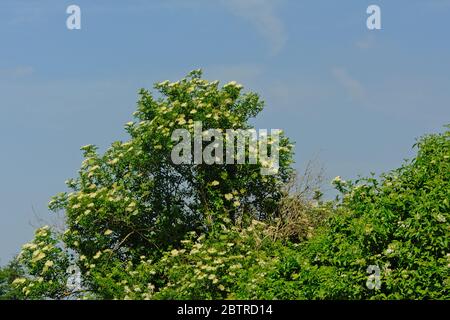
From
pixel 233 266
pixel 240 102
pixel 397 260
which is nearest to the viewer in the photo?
pixel 397 260

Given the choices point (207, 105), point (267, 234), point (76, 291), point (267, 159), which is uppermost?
point (207, 105)

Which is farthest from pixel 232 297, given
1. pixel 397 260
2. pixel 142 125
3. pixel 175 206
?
pixel 142 125

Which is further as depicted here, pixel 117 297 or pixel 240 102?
pixel 240 102

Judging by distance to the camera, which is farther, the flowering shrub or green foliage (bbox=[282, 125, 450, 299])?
the flowering shrub

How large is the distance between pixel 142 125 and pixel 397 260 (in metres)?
5.35

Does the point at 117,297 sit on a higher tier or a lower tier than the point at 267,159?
lower

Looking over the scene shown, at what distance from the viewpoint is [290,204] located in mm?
12602

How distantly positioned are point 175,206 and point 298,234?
1.95 meters

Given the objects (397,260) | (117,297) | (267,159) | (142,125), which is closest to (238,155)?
(267,159)

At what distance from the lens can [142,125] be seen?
12.5 m

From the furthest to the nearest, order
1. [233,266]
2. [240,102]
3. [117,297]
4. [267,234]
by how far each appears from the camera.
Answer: [240,102] → [267,234] → [117,297] → [233,266]

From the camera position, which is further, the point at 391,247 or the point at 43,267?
the point at 43,267

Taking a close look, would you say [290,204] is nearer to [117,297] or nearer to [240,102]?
[240,102]

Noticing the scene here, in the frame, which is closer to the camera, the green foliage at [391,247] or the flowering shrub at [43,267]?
the green foliage at [391,247]
